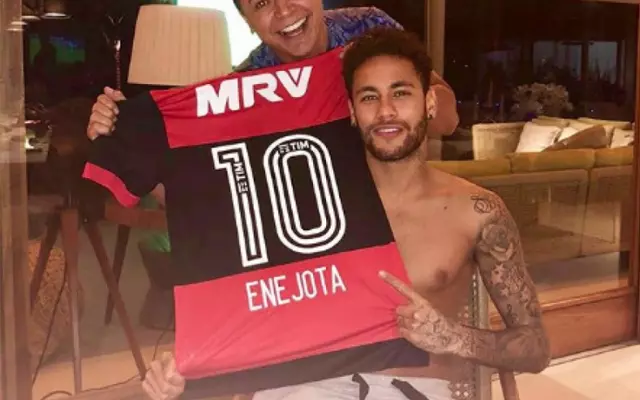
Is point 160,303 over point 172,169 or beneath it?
beneath

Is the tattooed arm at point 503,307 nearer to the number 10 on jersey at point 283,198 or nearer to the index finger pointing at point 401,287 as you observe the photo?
the index finger pointing at point 401,287

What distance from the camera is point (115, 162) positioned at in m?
1.26

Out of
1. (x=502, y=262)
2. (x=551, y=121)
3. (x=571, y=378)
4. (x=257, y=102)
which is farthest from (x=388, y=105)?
(x=551, y=121)

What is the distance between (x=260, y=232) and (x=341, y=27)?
429mm

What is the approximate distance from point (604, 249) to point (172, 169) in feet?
8.66

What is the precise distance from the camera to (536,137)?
3.15 meters

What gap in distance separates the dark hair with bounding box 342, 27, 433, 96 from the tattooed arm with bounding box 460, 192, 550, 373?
0.25 meters

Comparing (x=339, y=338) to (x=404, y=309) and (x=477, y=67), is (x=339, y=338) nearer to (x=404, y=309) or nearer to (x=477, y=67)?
(x=404, y=309)

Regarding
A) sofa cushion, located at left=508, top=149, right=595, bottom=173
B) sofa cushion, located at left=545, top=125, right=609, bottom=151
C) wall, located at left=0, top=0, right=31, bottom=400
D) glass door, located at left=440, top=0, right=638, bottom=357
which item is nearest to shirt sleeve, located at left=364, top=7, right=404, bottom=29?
wall, located at left=0, top=0, right=31, bottom=400

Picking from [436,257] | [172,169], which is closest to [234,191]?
[172,169]

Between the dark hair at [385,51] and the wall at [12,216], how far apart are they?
0.75 m

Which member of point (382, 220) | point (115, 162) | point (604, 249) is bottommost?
point (604, 249)

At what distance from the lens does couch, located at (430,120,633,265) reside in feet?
10.0

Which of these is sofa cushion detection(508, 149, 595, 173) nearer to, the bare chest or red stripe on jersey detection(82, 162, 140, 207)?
the bare chest
